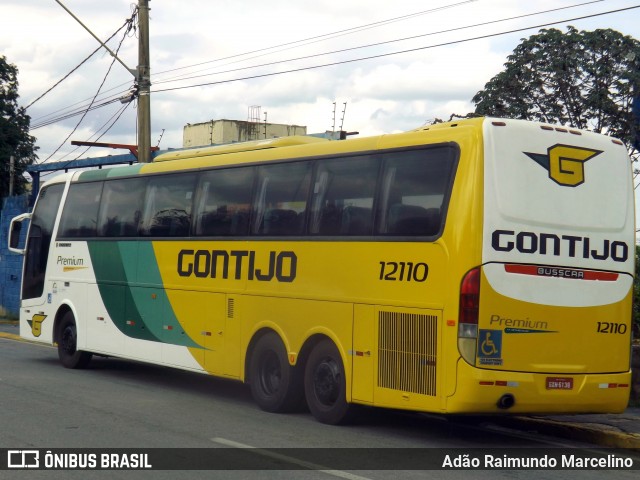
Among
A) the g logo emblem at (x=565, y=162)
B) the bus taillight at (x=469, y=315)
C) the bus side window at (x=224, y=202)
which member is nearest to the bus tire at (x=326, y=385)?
the bus taillight at (x=469, y=315)

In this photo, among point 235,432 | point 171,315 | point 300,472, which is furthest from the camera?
point 171,315

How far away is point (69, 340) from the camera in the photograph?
18.6 m

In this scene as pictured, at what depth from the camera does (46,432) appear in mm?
11047

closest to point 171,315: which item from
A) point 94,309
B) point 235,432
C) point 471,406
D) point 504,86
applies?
point 94,309

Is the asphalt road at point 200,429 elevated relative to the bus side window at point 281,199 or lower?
lower

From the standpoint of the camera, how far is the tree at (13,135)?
41.1 m

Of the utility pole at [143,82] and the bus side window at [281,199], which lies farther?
the utility pole at [143,82]

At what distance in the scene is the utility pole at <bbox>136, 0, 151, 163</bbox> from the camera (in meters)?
22.4

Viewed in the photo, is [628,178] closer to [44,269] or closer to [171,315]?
[171,315]

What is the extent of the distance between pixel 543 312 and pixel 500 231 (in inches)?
38.4

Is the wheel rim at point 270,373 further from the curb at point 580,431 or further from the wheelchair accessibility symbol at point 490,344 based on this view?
the wheelchair accessibility symbol at point 490,344

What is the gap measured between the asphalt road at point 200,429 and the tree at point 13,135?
26244mm

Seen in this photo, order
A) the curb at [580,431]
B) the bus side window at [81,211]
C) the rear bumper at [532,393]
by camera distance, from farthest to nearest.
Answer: the bus side window at [81,211], the curb at [580,431], the rear bumper at [532,393]

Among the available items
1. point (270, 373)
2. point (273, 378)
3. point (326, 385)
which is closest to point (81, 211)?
point (270, 373)
